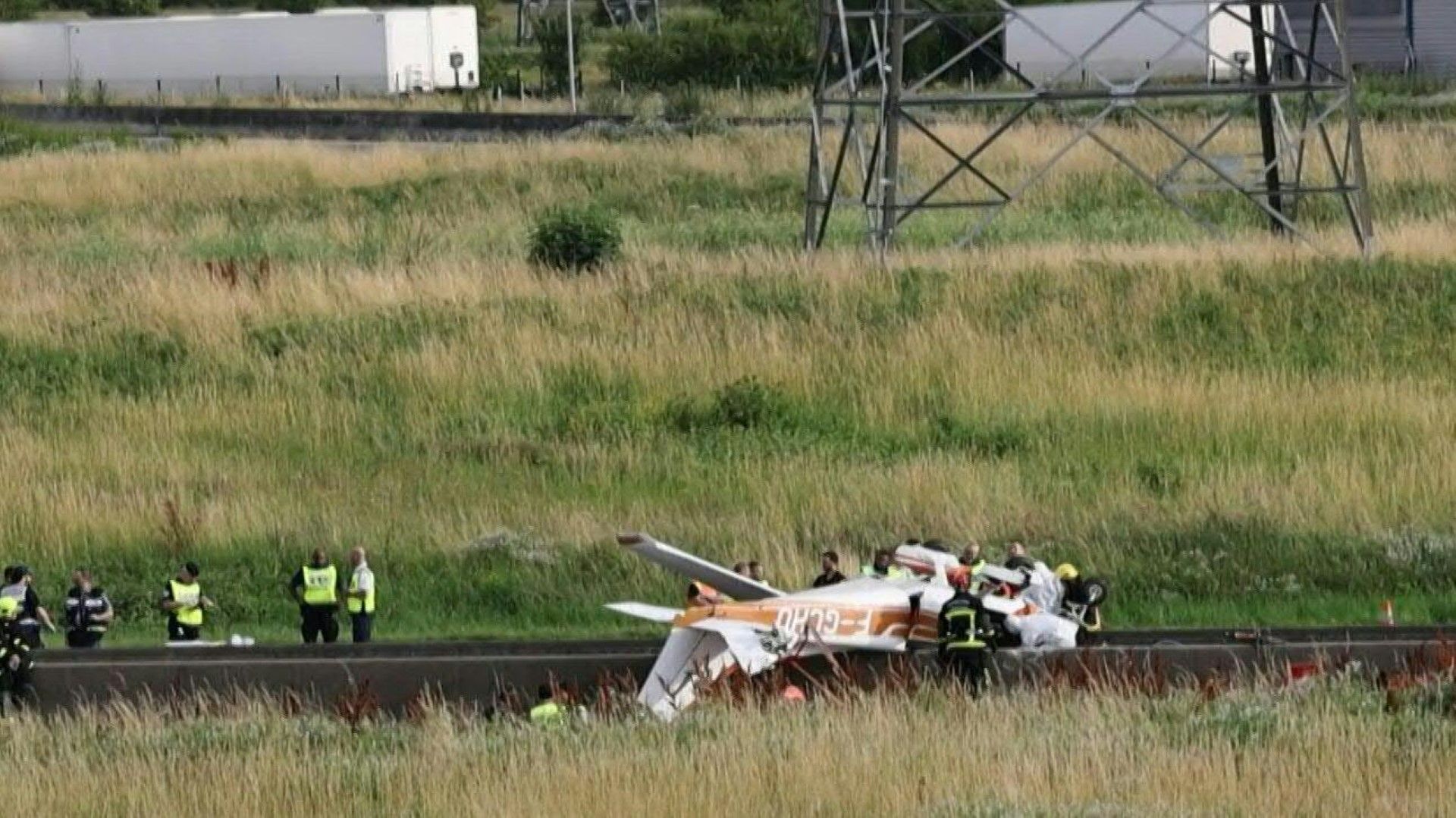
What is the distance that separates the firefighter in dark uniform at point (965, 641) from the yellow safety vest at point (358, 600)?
5.94m

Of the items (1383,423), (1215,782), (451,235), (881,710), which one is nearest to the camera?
(1215,782)

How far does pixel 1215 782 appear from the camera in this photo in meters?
15.4

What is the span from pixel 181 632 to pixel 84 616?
33.2 inches

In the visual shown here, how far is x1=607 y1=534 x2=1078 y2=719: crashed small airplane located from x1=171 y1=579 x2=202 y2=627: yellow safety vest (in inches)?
161

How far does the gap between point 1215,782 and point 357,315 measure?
2058 centimetres

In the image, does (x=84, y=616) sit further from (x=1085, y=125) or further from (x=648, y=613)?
(x=1085, y=125)

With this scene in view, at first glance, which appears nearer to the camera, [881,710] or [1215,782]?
[1215,782]

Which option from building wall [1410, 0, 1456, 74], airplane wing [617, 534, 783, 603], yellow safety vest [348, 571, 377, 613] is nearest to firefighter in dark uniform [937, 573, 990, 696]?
airplane wing [617, 534, 783, 603]

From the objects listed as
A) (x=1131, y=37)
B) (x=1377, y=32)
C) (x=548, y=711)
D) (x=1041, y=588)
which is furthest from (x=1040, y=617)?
(x=1377, y=32)

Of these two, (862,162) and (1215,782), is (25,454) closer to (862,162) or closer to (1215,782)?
(862,162)

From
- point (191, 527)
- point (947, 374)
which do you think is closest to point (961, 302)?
point (947, 374)

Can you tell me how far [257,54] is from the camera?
79812mm

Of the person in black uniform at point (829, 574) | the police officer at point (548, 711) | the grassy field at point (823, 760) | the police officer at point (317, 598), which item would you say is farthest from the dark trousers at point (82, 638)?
the person in black uniform at point (829, 574)

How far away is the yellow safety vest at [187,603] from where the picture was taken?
22531mm
